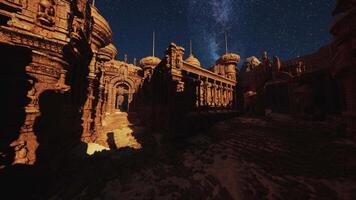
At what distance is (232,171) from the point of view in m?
5.58

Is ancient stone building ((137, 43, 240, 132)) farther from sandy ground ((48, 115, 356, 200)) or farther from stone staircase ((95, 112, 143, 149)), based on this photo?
sandy ground ((48, 115, 356, 200))

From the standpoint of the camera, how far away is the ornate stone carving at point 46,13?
5910 millimetres

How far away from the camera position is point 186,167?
20.8ft

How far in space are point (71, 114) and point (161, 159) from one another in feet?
20.8

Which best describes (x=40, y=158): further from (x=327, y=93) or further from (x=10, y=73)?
(x=327, y=93)

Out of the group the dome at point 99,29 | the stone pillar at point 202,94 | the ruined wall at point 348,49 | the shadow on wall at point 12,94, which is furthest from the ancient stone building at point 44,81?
the ruined wall at point 348,49

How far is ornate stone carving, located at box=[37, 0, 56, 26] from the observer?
5910 millimetres

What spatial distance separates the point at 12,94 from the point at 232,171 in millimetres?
9467

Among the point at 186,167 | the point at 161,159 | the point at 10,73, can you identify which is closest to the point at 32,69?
the point at 10,73

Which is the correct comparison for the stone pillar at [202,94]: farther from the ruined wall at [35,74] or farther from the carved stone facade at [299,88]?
the ruined wall at [35,74]

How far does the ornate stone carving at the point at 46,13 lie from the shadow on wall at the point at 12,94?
1.61m

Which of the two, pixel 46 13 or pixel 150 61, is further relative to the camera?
pixel 150 61

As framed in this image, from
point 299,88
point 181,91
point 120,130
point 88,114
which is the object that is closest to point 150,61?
point 120,130

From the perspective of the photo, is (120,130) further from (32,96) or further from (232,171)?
(232,171)
